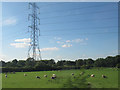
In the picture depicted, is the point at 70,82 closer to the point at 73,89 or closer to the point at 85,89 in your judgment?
the point at 73,89

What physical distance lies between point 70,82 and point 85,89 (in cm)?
56

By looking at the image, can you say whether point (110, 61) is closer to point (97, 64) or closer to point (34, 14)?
point (97, 64)

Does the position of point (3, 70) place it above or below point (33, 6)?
below

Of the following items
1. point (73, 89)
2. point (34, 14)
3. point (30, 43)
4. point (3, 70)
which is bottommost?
point (3, 70)

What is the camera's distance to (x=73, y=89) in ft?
16.1

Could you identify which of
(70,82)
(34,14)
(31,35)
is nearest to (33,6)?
(34,14)

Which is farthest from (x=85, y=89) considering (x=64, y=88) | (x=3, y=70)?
(x=3, y=70)

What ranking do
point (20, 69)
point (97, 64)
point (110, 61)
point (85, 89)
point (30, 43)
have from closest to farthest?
1. point (85, 89)
2. point (30, 43)
3. point (20, 69)
4. point (97, 64)
5. point (110, 61)

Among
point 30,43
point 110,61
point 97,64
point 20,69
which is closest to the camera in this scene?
point 30,43

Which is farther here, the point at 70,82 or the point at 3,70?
the point at 3,70

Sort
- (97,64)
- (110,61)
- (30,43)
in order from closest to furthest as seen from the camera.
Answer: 1. (30,43)
2. (97,64)
3. (110,61)

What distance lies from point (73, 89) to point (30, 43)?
44.1 metres

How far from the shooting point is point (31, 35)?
48406 millimetres

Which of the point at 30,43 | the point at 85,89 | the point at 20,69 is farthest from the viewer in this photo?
the point at 20,69
